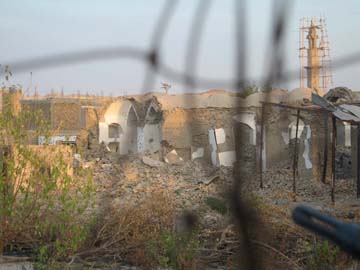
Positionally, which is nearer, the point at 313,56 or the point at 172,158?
the point at 313,56

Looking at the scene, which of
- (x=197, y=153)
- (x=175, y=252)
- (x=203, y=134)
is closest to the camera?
(x=175, y=252)

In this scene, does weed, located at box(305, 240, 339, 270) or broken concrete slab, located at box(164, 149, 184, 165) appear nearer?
weed, located at box(305, 240, 339, 270)

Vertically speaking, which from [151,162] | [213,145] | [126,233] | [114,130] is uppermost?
[114,130]

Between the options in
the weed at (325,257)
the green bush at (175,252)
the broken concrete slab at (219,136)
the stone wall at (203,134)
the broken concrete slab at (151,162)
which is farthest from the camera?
the broken concrete slab at (219,136)

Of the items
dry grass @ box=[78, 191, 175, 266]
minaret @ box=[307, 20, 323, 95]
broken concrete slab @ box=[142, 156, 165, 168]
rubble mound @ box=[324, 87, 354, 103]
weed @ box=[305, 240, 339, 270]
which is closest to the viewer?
minaret @ box=[307, 20, 323, 95]

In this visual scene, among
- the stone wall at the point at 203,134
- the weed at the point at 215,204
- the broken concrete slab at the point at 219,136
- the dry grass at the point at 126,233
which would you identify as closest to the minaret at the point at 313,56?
the dry grass at the point at 126,233

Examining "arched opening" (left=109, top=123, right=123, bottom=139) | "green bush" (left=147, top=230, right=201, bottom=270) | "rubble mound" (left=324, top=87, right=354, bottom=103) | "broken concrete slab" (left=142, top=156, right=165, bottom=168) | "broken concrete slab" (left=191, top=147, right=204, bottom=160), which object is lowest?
"green bush" (left=147, top=230, right=201, bottom=270)

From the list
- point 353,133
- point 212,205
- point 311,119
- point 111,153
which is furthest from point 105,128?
point 212,205

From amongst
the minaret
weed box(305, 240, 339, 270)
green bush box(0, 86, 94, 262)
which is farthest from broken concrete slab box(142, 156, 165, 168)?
the minaret

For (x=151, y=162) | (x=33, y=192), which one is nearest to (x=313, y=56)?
(x=33, y=192)

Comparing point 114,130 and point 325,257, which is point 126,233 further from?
point 114,130

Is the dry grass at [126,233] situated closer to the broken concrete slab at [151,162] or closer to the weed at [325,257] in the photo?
the weed at [325,257]

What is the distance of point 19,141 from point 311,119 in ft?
40.2

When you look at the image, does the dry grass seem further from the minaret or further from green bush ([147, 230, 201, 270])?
the minaret
